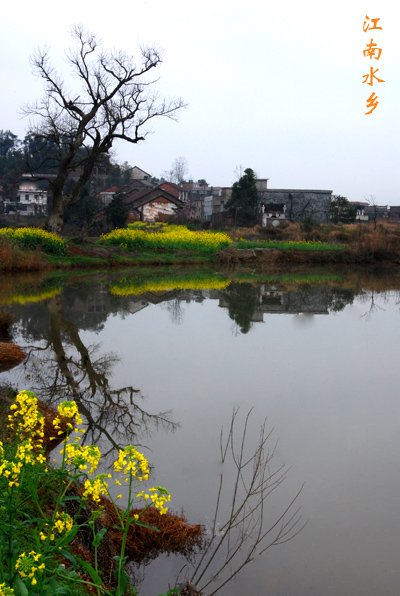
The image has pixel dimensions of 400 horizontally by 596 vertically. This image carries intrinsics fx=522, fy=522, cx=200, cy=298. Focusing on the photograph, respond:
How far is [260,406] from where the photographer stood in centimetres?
535

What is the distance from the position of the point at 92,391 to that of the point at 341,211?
36767 millimetres

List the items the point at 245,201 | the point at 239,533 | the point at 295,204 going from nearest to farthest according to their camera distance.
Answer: the point at 239,533
the point at 245,201
the point at 295,204

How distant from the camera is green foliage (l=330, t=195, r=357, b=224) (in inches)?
1554

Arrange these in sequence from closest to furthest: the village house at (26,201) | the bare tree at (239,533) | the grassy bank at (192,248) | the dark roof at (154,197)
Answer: the bare tree at (239,533) → the grassy bank at (192,248) → the dark roof at (154,197) → the village house at (26,201)

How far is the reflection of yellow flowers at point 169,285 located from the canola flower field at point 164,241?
5.70 metres

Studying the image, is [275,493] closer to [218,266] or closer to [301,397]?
[301,397]

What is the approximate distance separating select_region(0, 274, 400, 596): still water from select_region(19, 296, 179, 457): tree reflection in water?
20mm

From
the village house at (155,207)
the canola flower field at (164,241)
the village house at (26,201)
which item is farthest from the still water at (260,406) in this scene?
the village house at (26,201)

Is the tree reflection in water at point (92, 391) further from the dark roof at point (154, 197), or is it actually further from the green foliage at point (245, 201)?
the dark roof at point (154, 197)

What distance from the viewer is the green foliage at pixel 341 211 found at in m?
39.5

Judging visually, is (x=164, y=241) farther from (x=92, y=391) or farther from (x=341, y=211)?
(x=341, y=211)

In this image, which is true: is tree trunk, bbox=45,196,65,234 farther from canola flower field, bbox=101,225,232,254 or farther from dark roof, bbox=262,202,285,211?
dark roof, bbox=262,202,285,211

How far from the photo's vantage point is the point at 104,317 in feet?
34.3

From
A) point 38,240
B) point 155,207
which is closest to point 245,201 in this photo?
point 155,207
